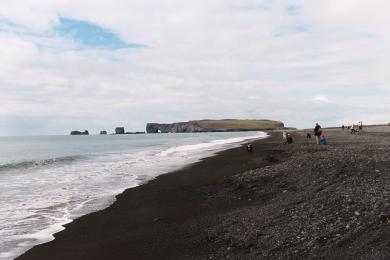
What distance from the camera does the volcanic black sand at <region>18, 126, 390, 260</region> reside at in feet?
28.1

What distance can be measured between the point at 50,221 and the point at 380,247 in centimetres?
1094

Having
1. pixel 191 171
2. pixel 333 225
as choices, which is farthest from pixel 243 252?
pixel 191 171

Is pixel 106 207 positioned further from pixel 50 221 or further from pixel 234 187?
pixel 234 187

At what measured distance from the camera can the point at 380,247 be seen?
7434 mm

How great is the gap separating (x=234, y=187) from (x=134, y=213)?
5.05 metres

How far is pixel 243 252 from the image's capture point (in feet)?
29.9

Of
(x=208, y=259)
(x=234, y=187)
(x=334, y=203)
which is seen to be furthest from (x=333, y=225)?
(x=234, y=187)

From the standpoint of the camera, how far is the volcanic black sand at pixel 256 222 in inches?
337

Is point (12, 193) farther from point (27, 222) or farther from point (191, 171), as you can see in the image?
point (191, 171)

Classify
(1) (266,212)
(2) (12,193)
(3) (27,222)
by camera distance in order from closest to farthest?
(1) (266,212) → (3) (27,222) → (2) (12,193)

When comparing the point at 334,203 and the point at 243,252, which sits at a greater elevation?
the point at 334,203

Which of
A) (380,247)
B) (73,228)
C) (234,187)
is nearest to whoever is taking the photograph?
(380,247)

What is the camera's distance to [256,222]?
36.6ft

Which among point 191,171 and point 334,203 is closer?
point 334,203
